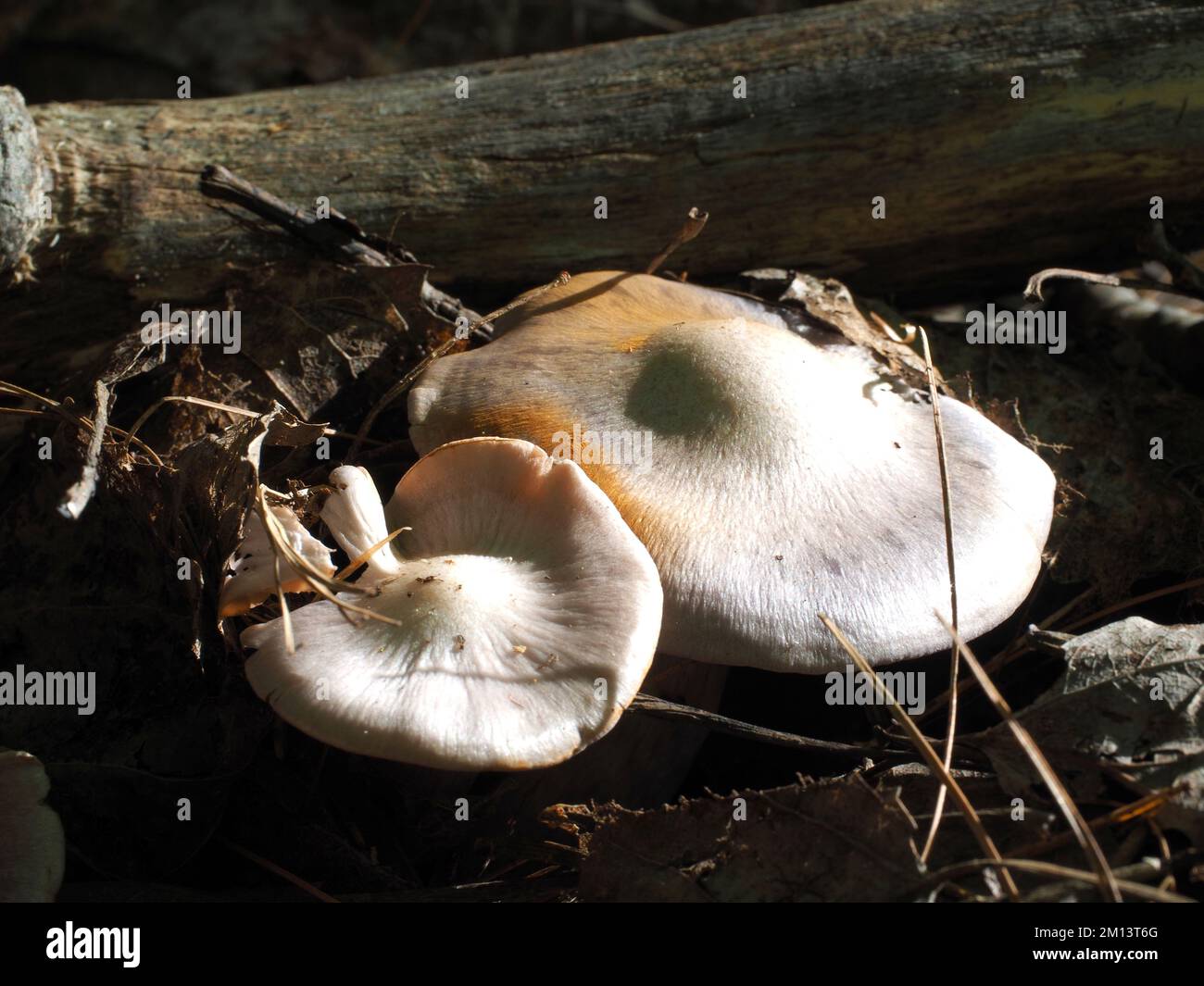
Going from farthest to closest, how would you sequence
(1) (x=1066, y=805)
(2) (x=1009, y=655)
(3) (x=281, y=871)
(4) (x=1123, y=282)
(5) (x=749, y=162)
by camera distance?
(5) (x=749, y=162)
(4) (x=1123, y=282)
(2) (x=1009, y=655)
(3) (x=281, y=871)
(1) (x=1066, y=805)

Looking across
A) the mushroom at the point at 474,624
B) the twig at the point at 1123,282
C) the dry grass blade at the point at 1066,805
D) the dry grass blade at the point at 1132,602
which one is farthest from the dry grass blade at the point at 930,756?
the twig at the point at 1123,282

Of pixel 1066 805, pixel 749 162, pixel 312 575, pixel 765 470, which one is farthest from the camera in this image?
pixel 749 162

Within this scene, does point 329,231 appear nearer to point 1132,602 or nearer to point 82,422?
point 82,422

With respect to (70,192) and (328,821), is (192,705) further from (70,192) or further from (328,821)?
(70,192)

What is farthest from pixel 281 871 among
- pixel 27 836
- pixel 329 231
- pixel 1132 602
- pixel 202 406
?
pixel 1132 602

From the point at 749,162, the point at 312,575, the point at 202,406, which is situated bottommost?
the point at 312,575

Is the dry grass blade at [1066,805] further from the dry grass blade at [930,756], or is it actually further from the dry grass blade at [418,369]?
the dry grass blade at [418,369]
